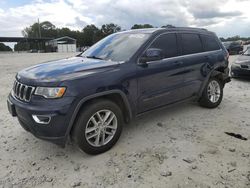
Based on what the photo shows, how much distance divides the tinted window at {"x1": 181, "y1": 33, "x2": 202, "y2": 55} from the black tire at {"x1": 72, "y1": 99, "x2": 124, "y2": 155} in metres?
1.98

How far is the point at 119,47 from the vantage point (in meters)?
3.97

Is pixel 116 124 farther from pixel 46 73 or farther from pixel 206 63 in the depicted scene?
pixel 206 63

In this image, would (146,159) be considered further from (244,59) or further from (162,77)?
(244,59)

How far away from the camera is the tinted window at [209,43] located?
497 cm

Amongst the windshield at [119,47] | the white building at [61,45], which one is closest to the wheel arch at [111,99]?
the windshield at [119,47]

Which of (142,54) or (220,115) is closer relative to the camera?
(142,54)

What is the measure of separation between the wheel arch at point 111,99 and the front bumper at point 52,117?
8cm

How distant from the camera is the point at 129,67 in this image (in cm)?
343

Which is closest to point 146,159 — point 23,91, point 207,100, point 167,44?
point 23,91

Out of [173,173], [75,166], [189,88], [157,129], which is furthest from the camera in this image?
[189,88]

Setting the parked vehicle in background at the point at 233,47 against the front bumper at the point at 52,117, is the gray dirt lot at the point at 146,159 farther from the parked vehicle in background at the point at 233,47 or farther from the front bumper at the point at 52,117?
the parked vehicle in background at the point at 233,47

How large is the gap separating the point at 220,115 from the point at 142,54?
236 centimetres

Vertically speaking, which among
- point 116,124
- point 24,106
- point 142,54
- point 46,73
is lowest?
point 116,124

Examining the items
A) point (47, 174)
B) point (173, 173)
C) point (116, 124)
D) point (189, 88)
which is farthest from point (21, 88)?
point (189, 88)
